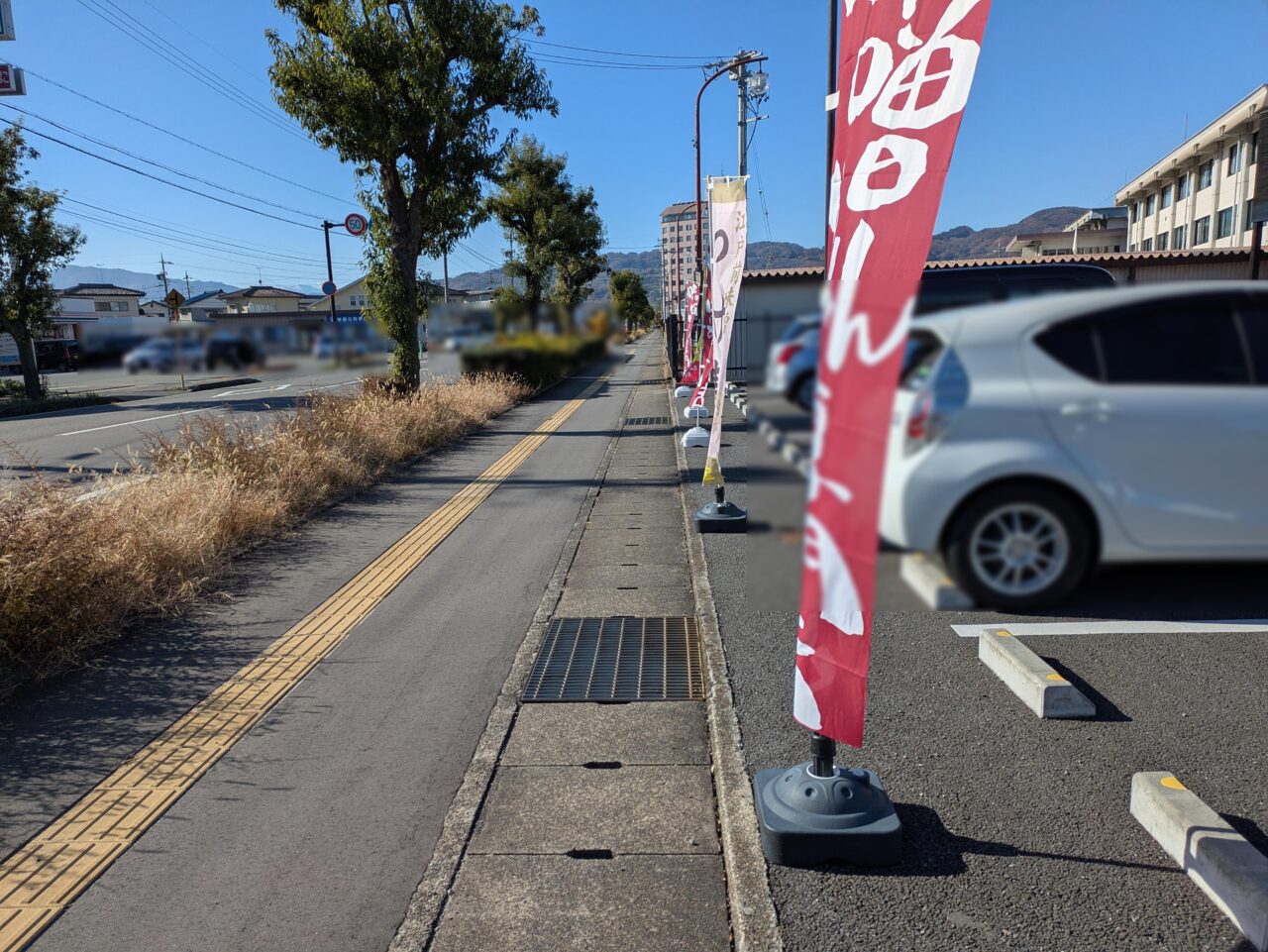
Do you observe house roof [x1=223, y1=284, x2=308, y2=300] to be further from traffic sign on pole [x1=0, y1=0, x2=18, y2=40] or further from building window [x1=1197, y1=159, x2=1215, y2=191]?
traffic sign on pole [x1=0, y1=0, x2=18, y2=40]

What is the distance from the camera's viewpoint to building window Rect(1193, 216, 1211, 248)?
1.50 m

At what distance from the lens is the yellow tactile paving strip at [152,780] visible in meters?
3.77

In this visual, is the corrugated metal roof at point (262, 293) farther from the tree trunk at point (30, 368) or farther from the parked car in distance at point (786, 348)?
the tree trunk at point (30, 368)

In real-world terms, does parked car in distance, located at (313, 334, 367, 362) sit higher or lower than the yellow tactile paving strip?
higher

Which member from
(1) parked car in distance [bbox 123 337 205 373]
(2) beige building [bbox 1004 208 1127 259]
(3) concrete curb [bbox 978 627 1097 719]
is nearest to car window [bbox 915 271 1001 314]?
(2) beige building [bbox 1004 208 1127 259]

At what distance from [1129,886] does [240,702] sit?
4994 mm

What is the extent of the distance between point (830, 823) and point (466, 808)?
182 centimetres

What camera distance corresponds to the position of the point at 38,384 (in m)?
25.8

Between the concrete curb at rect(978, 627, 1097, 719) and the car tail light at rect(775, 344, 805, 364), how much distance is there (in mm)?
4704

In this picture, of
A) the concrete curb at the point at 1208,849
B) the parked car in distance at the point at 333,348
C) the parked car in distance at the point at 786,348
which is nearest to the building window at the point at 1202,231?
the parked car in distance at the point at 786,348

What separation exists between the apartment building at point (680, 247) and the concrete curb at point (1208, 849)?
1745 centimetres

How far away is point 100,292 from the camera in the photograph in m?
4.31

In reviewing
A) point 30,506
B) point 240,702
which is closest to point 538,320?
point 240,702

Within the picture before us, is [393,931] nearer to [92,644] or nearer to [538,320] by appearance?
[92,644]
